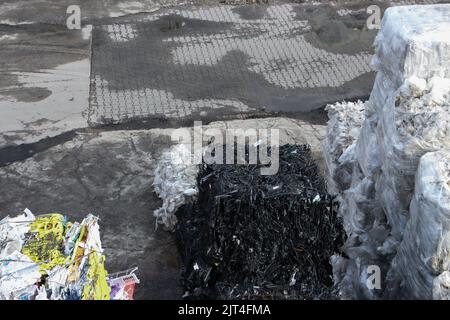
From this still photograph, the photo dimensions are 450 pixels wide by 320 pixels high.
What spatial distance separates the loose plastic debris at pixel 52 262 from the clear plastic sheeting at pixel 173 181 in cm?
158

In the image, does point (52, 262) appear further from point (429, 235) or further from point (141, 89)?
point (141, 89)


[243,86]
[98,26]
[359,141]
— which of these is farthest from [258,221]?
[98,26]

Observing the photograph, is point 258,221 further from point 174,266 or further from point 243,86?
point 243,86

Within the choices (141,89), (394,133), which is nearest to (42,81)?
(141,89)

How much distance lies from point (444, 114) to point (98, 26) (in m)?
7.34

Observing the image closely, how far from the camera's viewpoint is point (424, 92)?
5184mm

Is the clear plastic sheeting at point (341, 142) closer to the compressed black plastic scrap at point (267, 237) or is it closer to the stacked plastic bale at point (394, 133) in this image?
the stacked plastic bale at point (394, 133)

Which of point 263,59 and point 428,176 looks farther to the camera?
point 263,59

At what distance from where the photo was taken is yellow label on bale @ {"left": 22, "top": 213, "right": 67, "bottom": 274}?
4.82 meters

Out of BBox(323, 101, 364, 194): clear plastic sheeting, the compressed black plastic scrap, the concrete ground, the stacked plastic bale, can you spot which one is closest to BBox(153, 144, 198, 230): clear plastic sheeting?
the concrete ground

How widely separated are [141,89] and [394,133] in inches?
192

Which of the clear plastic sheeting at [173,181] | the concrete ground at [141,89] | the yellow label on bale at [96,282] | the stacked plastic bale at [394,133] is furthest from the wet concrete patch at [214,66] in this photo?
the yellow label on bale at [96,282]

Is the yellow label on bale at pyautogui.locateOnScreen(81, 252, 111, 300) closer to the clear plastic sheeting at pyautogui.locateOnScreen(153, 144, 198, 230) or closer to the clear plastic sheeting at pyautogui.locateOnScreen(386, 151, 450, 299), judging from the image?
the clear plastic sheeting at pyautogui.locateOnScreen(153, 144, 198, 230)

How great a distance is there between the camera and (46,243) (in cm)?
503
